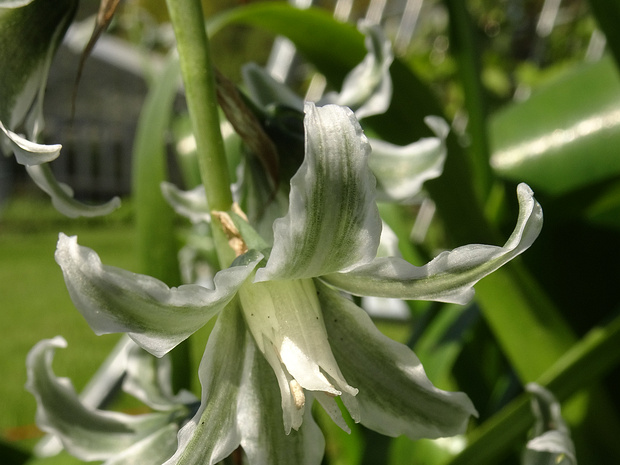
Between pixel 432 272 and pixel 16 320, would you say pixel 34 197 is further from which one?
pixel 432 272

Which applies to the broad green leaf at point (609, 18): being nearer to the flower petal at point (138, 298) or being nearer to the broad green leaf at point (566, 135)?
the broad green leaf at point (566, 135)

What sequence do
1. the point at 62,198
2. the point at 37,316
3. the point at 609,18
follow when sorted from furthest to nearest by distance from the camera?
the point at 37,316 → the point at 609,18 → the point at 62,198

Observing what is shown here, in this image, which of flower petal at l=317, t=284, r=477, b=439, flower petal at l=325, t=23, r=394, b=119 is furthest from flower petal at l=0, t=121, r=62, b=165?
flower petal at l=325, t=23, r=394, b=119

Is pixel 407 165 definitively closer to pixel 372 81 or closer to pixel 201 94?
pixel 372 81

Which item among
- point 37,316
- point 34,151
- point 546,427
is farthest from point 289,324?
point 37,316

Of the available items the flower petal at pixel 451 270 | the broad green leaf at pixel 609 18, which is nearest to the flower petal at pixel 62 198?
the flower petal at pixel 451 270

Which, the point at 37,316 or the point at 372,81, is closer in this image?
the point at 372,81

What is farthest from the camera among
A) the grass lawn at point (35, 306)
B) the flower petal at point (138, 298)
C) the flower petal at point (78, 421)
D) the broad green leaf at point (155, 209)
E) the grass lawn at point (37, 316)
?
the grass lawn at point (35, 306)
